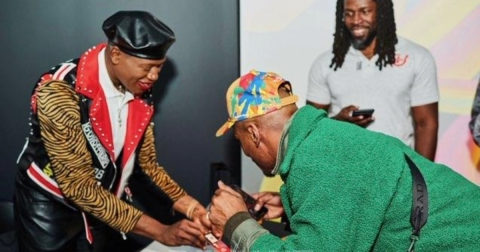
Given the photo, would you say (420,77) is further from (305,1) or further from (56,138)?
(56,138)

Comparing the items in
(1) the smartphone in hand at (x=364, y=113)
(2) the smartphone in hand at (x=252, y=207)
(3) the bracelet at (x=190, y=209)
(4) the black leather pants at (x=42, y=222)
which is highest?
(1) the smartphone in hand at (x=364, y=113)

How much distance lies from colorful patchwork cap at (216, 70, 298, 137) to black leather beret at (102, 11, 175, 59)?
451 millimetres

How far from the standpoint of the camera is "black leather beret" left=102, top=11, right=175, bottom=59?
1.81 meters

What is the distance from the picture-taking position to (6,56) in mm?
2832

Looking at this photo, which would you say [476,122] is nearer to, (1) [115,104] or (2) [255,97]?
(2) [255,97]

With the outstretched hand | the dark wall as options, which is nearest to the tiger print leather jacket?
the outstretched hand

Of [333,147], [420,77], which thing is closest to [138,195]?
[420,77]

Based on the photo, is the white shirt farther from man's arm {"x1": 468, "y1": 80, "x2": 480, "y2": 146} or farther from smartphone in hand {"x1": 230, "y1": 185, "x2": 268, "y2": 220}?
man's arm {"x1": 468, "y1": 80, "x2": 480, "y2": 146}

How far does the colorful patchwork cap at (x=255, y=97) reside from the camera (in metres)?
1.41

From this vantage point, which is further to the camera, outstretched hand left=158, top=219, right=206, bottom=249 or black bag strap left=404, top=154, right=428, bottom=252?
outstretched hand left=158, top=219, right=206, bottom=249

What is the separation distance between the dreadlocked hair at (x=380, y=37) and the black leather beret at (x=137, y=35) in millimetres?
984

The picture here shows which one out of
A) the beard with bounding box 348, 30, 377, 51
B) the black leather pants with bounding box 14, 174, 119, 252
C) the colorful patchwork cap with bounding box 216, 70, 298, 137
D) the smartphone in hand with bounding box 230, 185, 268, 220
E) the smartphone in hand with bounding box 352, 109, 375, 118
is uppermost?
the colorful patchwork cap with bounding box 216, 70, 298, 137

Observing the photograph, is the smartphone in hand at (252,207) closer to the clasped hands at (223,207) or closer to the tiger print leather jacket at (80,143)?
the clasped hands at (223,207)

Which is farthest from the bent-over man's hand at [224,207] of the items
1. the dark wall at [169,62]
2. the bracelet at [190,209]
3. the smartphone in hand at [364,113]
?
the dark wall at [169,62]
